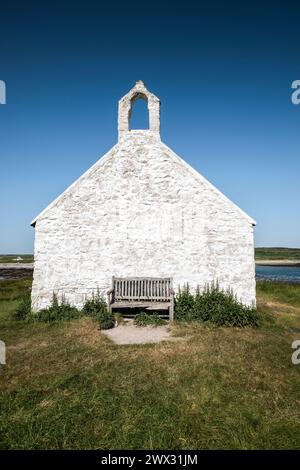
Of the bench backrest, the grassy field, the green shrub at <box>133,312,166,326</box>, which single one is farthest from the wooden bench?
the grassy field

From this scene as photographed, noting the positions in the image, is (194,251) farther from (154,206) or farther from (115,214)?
(115,214)

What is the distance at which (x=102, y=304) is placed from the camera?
33.7ft

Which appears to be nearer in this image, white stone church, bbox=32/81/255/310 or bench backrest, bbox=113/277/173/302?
bench backrest, bbox=113/277/173/302

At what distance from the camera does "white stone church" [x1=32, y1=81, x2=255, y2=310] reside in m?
10.3

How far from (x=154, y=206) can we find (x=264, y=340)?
561 centimetres

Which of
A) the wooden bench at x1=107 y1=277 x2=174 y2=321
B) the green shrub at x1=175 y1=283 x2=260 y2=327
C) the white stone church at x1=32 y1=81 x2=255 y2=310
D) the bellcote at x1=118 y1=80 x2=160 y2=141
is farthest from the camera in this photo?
the bellcote at x1=118 y1=80 x2=160 y2=141

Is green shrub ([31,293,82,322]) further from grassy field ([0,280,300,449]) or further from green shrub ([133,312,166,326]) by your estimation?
green shrub ([133,312,166,326])

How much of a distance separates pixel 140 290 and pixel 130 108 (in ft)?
23.1

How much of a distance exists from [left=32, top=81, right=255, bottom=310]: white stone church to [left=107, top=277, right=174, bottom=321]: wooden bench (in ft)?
1.38

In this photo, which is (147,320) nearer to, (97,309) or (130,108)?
(97,309)

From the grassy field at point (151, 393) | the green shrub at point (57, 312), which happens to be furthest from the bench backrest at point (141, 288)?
the grassy field at point (151, 393)

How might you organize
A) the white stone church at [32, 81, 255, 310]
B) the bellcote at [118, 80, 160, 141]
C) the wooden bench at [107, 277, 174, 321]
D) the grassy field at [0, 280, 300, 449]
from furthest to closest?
the bellcote at [118, 80, 160, 141], the white stone church at [32, 81, 255, 310], the wooden bench at [107, 277, 174, 321], the grassy field at [0, 280, 300, 449]

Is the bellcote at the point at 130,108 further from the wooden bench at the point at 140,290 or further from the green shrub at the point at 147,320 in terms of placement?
the green shrub at the point at 147,320

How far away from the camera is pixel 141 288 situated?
32.9 feet
